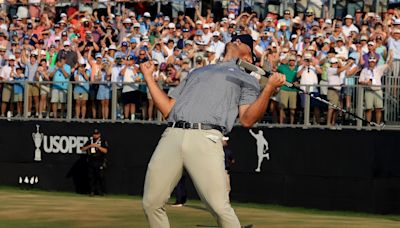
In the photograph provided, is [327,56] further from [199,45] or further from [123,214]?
[123,214]

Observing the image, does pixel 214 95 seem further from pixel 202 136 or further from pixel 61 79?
pixel 61 79

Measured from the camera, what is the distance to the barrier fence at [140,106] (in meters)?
21.9

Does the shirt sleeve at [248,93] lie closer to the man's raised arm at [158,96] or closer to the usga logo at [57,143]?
the man's raised arm at [158,96]

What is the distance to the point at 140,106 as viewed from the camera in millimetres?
25031

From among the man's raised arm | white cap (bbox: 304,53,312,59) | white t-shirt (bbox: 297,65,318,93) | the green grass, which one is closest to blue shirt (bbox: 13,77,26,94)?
the green grass

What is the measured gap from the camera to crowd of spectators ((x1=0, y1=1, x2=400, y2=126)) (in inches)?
890

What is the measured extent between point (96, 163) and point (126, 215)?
6369 millimetres

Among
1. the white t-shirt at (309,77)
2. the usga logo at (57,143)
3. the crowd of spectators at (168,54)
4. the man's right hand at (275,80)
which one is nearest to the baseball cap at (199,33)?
the crowd of spectators at (168,54)

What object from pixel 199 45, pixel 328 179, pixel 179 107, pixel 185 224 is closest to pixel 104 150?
pixel 199 45

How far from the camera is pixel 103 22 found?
28.4m

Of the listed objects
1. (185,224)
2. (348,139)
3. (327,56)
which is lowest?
(185,224)

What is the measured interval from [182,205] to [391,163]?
13.7ft

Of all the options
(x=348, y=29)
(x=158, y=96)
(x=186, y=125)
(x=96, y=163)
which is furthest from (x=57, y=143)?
(x=186, y=125)

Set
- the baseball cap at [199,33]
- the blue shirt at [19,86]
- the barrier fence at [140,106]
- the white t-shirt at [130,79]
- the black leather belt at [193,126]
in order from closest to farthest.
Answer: the black leather belt at [193,126] → the barrier fence at [140,106] → the white t-shirt at [130,79] → the baseball cap at [199,33] → the blue shirt at [19,86]
